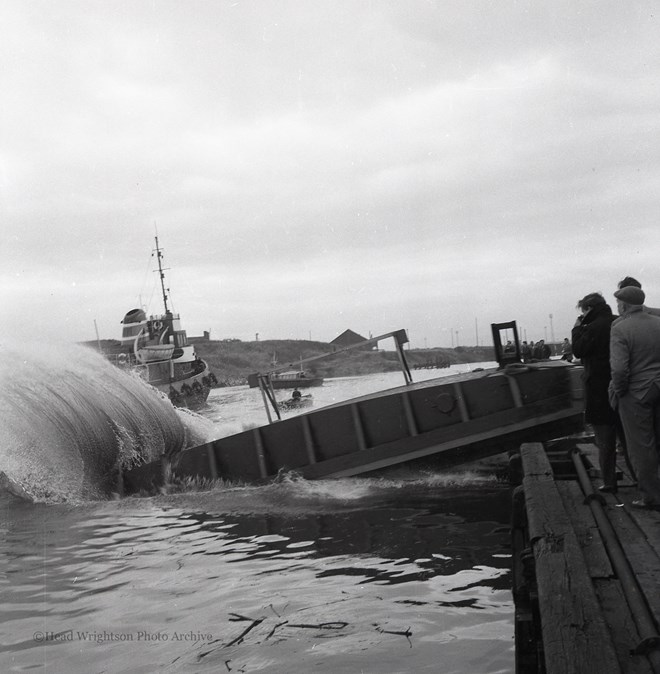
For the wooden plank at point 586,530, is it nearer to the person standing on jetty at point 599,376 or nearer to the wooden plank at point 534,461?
the wooden plank at point 534,461

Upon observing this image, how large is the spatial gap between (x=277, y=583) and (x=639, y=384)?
3965mm

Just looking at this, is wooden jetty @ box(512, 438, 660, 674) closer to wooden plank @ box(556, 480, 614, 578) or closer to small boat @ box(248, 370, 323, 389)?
wooden plank @ box(556, 480, 614, 578)

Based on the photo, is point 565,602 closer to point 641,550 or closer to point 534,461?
point 641,550

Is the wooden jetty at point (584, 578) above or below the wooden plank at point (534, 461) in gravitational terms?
below

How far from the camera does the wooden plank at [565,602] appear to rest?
327 cm

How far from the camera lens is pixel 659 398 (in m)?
5.94

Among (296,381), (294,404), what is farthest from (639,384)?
(296,381)

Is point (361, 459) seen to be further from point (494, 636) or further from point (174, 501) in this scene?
point (494, 636)

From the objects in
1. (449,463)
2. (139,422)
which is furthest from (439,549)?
(139,422)

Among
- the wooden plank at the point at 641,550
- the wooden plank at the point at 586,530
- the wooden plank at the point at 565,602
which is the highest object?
the wooden plank at the point at 565,602

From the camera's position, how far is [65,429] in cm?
1531

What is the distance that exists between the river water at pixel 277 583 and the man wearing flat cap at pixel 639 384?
5.37 ft

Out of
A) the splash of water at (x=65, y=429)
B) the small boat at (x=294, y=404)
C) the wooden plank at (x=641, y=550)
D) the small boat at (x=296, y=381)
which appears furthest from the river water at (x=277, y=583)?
the small boat at (x=296, y=381)

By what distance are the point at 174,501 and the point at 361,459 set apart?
358 centimetres
